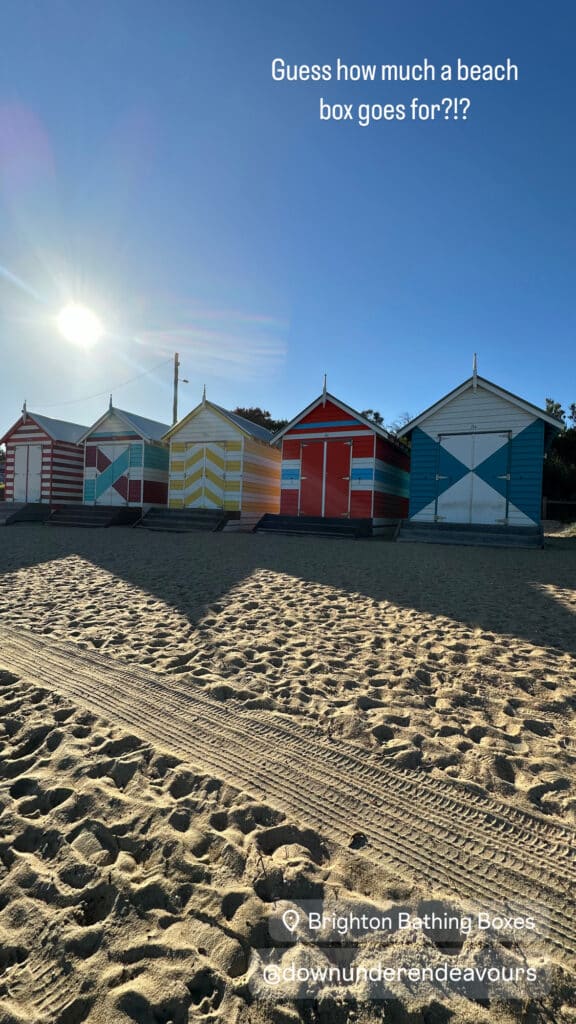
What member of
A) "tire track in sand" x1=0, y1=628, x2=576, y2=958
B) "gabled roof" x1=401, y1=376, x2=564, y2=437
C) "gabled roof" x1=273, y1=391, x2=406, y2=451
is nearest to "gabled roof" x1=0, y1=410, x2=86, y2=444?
"gabled roof" x1=273, y1=391, x2=406, y2=451

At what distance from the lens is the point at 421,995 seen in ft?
4.78

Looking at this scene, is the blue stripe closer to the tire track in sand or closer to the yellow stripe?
the yellow stripe

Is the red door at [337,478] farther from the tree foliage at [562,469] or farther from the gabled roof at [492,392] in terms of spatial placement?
the tree foliage at [562,469]

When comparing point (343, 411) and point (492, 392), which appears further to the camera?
point (343, 411)

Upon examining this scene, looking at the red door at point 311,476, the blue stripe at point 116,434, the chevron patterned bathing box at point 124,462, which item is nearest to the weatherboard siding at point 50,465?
the chevron patterned bathing box at point 124,462

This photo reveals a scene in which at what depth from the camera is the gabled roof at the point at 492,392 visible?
42.7ft

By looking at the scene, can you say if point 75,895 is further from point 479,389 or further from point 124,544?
point 479,389

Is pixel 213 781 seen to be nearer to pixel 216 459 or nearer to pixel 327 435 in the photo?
pixel 327 435

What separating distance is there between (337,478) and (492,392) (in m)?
5.41

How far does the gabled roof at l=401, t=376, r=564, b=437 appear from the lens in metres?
13.0

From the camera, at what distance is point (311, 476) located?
53.3ft

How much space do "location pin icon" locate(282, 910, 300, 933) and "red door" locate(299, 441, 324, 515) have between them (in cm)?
1439

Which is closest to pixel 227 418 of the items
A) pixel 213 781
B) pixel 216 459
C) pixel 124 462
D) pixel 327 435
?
pixel 216 459

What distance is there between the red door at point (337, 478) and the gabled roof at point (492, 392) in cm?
212
